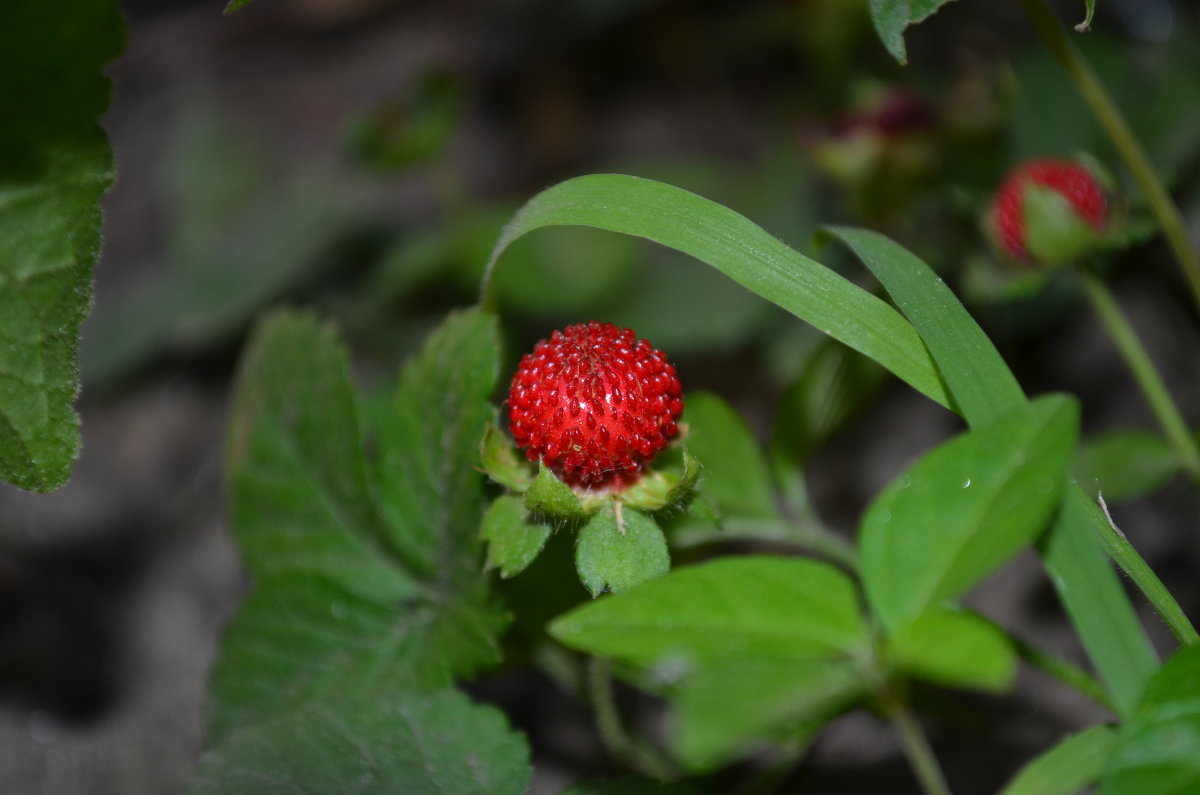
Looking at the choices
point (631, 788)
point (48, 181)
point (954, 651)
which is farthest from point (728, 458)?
point (48, 181)

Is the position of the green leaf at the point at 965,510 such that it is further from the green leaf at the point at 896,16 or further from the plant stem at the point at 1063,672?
the green leaf at the point at 896,16

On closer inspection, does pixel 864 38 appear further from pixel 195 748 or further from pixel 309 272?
pixel 195 748

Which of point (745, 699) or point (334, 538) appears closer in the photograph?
point (745, 699)

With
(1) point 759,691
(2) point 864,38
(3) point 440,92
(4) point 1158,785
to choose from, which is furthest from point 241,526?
(2) point 864,38

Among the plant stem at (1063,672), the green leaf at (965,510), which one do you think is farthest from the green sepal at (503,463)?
the plant stem at (1063,672)

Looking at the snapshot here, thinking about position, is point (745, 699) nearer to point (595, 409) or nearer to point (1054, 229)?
point (595, 409)
